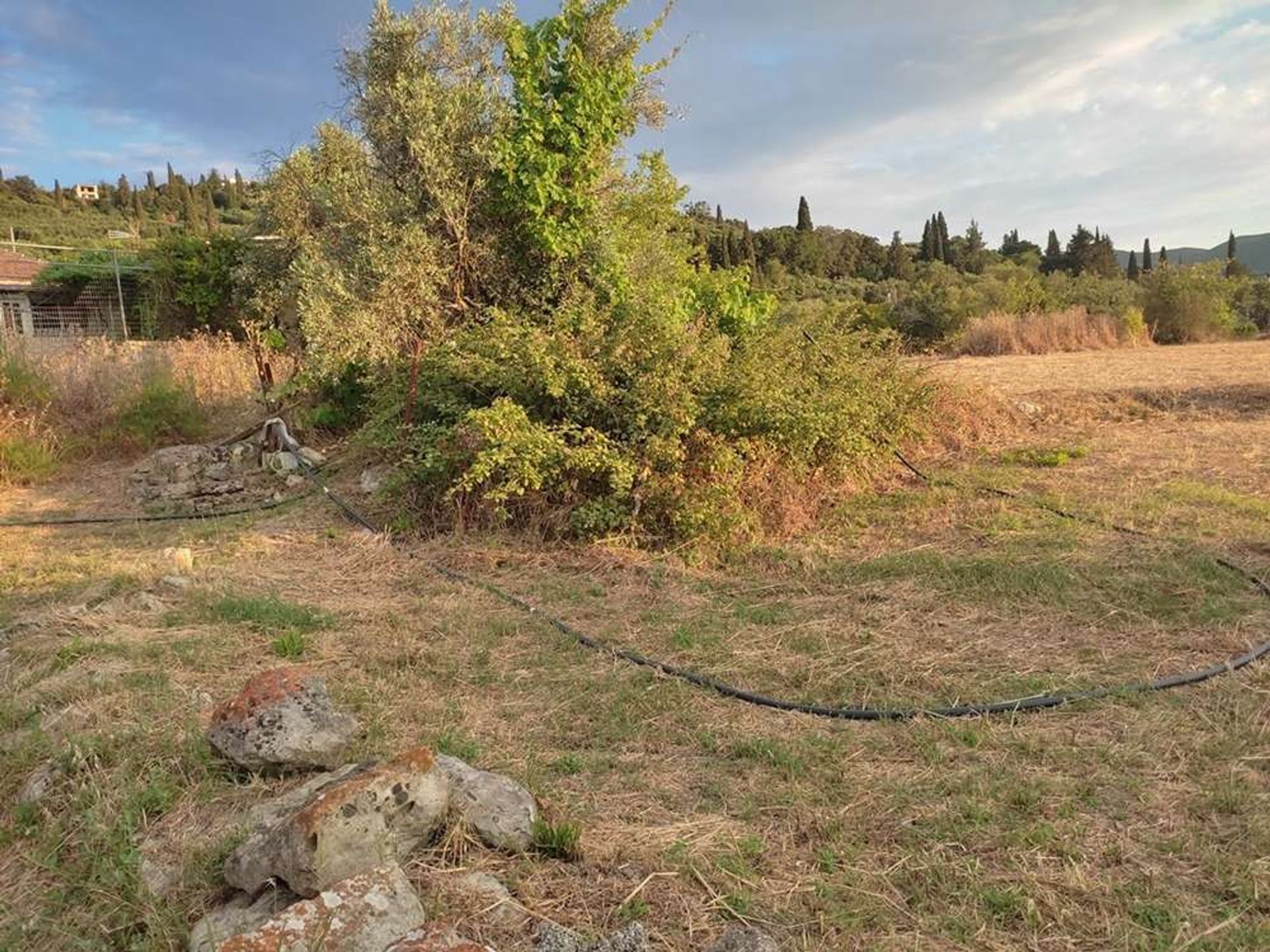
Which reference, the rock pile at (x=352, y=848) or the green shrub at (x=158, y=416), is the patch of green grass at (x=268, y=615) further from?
the green shrub at (x=158, y=416)

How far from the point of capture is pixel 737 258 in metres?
28.0

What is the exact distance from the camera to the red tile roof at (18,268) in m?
20.9

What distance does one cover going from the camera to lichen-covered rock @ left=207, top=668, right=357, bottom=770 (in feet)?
8.48

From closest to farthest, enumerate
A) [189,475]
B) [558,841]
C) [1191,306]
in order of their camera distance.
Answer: [558,841]
[189,475]
[1191,306]

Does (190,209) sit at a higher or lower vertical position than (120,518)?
higher

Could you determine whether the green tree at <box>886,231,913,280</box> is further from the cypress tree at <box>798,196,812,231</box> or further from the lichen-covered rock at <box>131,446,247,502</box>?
the lichen-covered rock at <box>131,446,247,502</box>

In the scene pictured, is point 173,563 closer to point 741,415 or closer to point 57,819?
point 57,819

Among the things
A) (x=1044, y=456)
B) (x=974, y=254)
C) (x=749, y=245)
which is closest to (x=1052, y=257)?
(x=974, y=254)

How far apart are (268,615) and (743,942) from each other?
10.4ft

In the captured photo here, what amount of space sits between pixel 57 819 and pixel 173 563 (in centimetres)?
299

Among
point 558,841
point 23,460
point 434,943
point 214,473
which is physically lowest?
point 558,841

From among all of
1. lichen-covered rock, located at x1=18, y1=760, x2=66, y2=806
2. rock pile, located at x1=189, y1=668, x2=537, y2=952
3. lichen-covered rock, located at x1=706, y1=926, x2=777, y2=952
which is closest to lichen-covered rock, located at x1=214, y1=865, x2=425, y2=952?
rock pile, located at x1=189, y1=668, x2=537, y2=952

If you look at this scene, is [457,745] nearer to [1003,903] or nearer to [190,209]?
[1003,903]

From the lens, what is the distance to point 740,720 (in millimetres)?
3184
